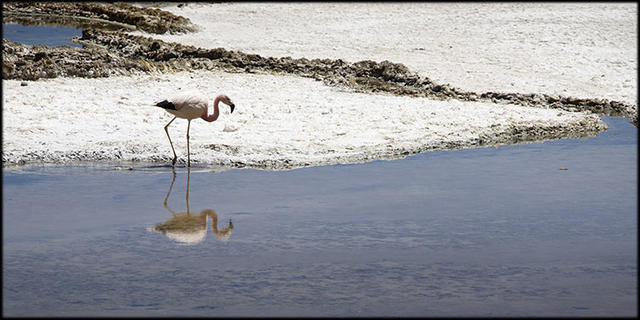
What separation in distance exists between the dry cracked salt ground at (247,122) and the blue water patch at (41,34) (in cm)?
579

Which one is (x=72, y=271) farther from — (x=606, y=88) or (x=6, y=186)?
(x=606, y=88)

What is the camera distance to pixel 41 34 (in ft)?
66.4

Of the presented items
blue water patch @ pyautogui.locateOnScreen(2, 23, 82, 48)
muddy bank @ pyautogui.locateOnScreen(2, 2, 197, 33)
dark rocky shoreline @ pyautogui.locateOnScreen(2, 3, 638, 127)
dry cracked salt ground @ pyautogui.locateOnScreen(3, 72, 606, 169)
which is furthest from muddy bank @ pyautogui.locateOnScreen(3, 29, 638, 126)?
muddy bank @ pyautogui.locateOnScreen(2, 2, 197, 33)

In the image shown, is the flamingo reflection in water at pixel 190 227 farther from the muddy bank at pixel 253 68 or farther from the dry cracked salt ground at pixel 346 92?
the muddy bank at pixel 253 68

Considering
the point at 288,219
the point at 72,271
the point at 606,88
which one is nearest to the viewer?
the point at 72,271

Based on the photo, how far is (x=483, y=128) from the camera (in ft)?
36.1

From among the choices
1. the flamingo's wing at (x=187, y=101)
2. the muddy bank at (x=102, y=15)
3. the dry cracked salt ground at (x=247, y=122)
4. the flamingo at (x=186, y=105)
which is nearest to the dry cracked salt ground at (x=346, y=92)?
the dry cracked salt ground at (x=247, y=122)

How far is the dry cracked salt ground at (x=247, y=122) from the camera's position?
9594 mm

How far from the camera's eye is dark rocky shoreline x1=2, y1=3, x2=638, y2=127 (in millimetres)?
12766

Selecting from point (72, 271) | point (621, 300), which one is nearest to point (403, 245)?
point (621, 300)

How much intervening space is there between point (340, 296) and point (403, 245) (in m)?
1.18

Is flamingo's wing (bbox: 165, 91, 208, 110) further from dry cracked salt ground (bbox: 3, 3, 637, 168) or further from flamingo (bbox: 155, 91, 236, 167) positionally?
dry cracked salt ground (bbox: 3, 3, 637, 168)

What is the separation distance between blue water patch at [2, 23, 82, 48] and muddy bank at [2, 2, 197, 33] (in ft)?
4.15

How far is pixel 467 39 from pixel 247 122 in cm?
789
